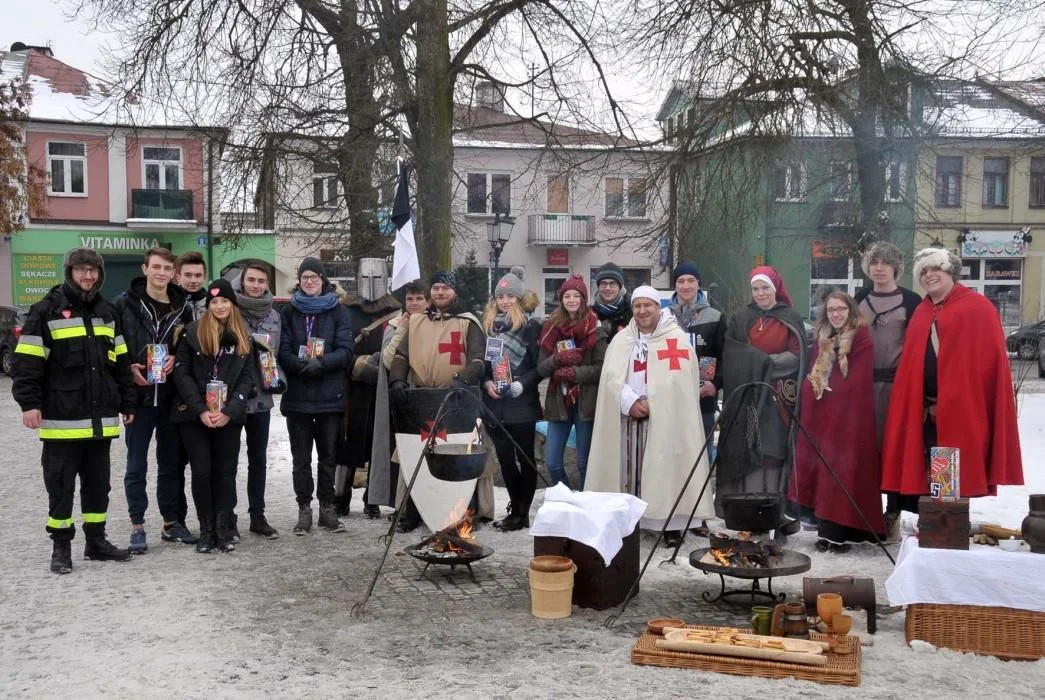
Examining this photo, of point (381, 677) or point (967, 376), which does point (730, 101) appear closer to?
point (967, 376)

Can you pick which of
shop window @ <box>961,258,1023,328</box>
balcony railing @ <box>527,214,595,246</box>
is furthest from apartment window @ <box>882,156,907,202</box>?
balcony railing @ <box>527,214,595,246</box>

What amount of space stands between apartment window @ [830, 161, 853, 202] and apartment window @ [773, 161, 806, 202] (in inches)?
15.5

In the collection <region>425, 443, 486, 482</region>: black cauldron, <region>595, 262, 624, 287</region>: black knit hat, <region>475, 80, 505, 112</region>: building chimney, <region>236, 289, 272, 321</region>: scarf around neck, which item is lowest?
<region>425, 443, 486, 482</region>: black cauldron

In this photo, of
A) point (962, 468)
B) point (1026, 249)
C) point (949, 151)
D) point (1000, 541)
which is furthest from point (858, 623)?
A: point (1026, 249)

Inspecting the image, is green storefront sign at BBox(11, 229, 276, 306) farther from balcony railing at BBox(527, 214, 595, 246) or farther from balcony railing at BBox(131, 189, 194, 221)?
balcony railing at BBox(527, 214, 595, 246)

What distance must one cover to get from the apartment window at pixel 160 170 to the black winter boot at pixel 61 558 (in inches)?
1127

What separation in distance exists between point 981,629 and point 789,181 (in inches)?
393

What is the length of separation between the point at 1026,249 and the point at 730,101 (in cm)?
A: 2687

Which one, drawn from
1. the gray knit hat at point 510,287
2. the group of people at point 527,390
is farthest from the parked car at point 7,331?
the gray knit hat at point 510,287

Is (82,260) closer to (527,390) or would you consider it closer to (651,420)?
(527,390)

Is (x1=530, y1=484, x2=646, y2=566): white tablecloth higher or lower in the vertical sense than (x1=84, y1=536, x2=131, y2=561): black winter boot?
higher

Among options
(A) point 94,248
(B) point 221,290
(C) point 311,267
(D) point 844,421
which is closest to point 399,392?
(C) point 311,267

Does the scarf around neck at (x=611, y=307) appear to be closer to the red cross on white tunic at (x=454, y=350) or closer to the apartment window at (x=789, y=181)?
the red cross on white tunic at (x=454, y=350)

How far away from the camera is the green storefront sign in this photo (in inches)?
1250
